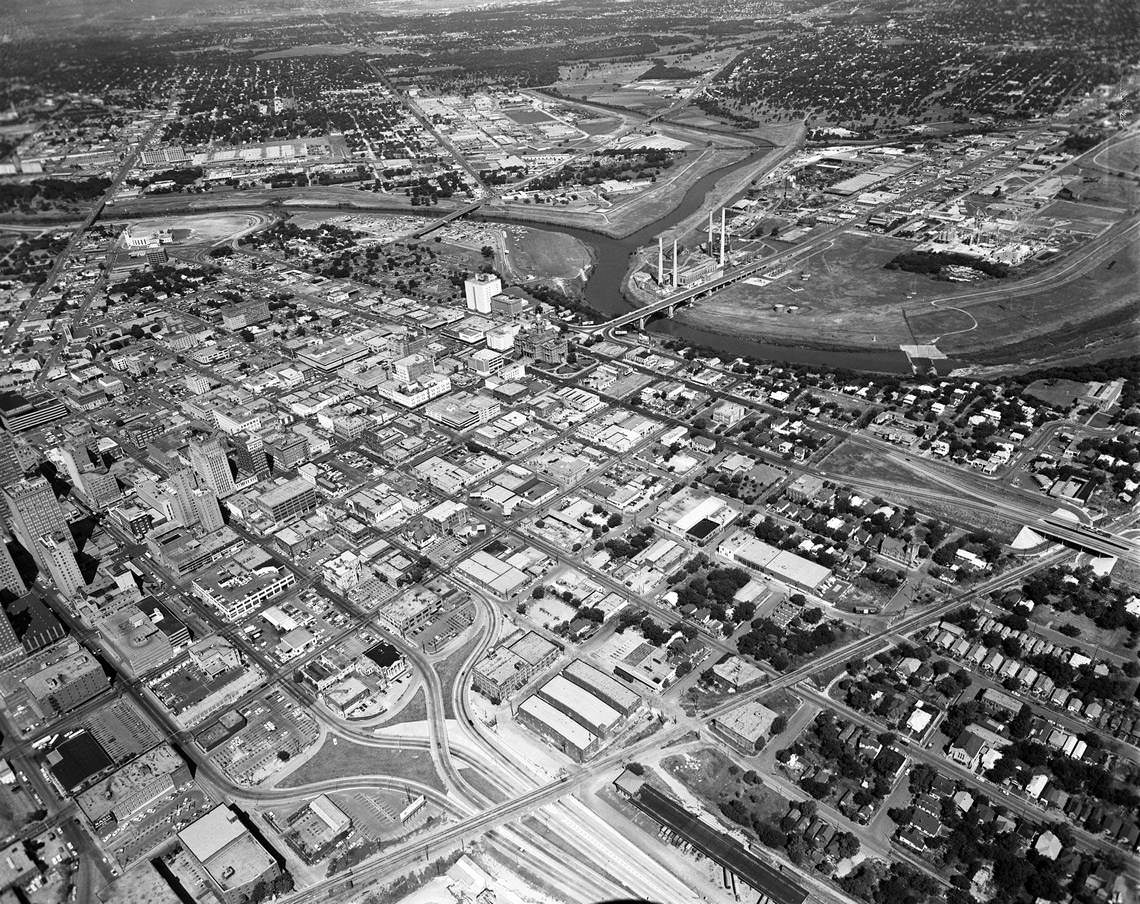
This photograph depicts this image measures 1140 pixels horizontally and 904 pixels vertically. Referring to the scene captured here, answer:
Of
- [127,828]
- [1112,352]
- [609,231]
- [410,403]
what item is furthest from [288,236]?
[1112,352]

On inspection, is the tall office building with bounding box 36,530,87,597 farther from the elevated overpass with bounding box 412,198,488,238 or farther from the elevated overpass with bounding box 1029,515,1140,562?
the elevated overpass with bounding box 412,198,488,238

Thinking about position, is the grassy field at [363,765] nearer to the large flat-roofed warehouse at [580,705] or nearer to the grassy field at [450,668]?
the grassy field at [450,668]

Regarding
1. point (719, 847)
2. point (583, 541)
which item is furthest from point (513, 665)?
point (719, 847)

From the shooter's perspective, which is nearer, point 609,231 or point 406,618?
point 406,618

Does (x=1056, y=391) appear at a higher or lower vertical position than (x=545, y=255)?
lower

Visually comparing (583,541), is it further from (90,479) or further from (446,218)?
(446,218)

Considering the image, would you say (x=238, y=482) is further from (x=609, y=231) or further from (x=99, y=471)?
(x=609, y=231)

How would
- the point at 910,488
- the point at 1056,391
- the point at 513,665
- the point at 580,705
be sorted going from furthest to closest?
the point at 1056,391, the point at 910,488, the point at 513,665, the point at 580,705
